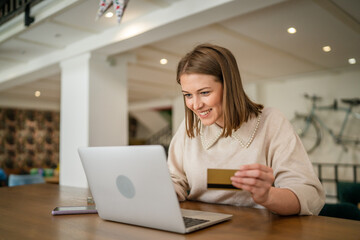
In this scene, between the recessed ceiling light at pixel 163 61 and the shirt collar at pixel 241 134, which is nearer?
the shirt collar at pixel 241 134

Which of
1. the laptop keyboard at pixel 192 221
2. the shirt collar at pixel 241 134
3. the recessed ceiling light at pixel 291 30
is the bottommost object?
the laptop keyboard at pixel 192 221

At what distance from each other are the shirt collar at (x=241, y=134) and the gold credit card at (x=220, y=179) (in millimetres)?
361

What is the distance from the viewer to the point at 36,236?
2.79ft

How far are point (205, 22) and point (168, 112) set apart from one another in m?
8.31

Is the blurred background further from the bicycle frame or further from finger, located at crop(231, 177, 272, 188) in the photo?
finger, located at crop(231, 177, 272, 188)

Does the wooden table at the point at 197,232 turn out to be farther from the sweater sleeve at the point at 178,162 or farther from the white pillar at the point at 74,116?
the white pillar at the point at 74,116

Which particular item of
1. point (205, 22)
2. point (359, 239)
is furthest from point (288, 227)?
point (205, 22)

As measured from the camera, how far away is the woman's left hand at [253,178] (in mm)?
861

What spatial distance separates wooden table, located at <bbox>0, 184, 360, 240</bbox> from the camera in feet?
2.65

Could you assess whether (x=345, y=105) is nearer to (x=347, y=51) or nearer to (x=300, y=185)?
(x=347, y=51)

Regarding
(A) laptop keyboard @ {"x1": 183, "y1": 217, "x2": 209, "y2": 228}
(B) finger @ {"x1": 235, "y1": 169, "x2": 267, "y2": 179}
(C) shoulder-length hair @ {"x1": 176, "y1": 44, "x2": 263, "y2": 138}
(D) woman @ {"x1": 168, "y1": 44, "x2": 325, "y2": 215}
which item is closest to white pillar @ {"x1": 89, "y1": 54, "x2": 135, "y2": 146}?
(D) woman @ {"x1": 168, "y1": 44, "x2": 325, "y2": 215}

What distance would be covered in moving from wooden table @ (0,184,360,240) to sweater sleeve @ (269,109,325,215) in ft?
0.25

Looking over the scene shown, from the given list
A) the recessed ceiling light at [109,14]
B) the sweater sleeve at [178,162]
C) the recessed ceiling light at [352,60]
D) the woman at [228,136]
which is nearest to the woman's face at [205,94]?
the woman at [228,136]

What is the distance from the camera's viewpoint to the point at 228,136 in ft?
4.30
